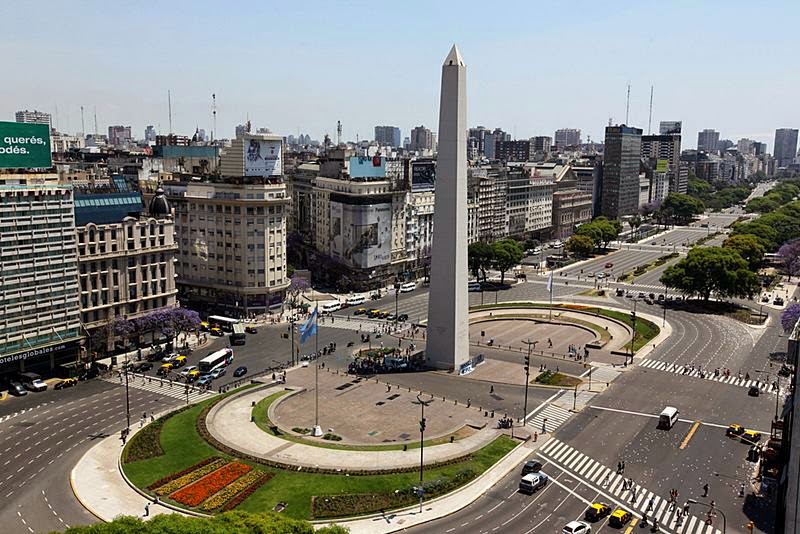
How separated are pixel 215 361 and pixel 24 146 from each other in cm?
3426

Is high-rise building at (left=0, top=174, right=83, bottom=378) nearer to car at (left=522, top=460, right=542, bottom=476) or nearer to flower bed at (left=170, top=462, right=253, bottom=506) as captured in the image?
flower bed at (left=170, top=462, right=253, bottom=506)

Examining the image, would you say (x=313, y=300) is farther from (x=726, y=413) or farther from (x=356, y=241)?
(x=726, y=413)

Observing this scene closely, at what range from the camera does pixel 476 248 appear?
14375 cm

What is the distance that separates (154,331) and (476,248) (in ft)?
226

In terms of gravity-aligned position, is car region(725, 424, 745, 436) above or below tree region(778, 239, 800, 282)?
below

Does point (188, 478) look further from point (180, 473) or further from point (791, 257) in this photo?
point (791, 257)

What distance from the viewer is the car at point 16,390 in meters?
79.3

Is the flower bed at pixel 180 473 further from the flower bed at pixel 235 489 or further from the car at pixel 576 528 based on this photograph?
the car at pixel 576 528

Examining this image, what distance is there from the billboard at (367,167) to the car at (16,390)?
74355 mm

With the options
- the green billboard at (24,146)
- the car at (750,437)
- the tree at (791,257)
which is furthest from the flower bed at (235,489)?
the tree at (791,257)

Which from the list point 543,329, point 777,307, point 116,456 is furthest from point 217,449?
point 777,307

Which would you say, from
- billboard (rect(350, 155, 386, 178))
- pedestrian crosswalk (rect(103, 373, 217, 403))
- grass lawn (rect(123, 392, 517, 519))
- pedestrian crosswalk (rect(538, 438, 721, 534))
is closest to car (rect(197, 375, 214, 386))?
pedestrian crosswalk (rect(103, 373, 217, 403))

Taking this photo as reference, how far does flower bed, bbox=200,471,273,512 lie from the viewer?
53.6 metres

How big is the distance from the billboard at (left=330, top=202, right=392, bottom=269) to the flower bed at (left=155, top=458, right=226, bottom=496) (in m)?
78.4
